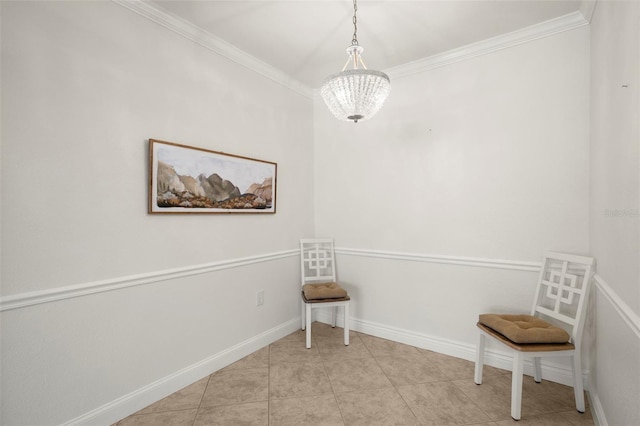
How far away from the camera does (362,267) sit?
10.9ft

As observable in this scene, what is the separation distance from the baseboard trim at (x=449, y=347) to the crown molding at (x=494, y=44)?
8.32 feet

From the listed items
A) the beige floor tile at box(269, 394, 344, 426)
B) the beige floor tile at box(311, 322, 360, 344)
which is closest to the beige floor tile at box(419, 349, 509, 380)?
the beige floor tile at box(311, 322, 360, 344)

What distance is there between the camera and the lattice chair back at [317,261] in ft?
Answer: 11.0

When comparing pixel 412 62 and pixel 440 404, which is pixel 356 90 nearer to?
pixel 412 62

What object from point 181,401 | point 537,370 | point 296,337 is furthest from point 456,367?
point 181,401

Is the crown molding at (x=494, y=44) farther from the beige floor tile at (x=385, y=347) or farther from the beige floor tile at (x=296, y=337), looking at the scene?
the beige floor tile at (x=296, y=337)

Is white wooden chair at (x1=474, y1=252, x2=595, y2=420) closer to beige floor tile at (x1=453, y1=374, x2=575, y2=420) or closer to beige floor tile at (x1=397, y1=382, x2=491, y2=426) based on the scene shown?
beige floor tile at (x1=453, y1=374, x2=575, y2=420)

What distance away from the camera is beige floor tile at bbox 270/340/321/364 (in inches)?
107

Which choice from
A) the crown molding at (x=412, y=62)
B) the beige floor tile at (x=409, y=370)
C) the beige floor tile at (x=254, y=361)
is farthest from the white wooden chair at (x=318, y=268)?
the crown molding at (x=412, y=62)

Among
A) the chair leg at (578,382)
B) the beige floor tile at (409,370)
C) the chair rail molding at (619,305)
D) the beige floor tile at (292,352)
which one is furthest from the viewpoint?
the beige floor tile at (292,352)

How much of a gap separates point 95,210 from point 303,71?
2.27 meters

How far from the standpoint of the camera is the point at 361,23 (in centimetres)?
232

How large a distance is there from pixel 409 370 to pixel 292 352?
105 cm

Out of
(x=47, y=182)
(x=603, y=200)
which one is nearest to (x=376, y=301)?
(x=603, y=200)
